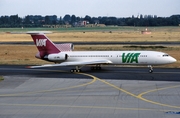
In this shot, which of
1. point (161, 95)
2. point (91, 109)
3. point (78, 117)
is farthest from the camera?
point (161, 95)

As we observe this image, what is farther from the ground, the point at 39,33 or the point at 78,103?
the point at 39,33

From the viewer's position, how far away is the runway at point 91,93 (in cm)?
3039

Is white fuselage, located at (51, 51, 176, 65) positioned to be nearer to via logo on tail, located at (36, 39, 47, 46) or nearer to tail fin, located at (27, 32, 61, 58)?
tail fin, located at (27, 32, 61, 58)

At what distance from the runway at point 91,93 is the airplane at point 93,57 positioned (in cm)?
125

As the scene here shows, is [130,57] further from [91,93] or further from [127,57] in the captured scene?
[91,93]

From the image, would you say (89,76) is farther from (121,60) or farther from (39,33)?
(39,33)

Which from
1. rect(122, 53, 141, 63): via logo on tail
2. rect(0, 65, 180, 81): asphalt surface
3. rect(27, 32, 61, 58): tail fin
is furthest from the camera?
rect(27, 32, 61, 58): tail fin

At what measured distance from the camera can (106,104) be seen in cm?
3316

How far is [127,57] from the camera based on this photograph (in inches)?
2132

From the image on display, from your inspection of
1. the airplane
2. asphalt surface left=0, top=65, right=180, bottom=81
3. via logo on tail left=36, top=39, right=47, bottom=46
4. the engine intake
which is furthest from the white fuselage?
via logo on tail left=36, top=39, right=47, bottom=46

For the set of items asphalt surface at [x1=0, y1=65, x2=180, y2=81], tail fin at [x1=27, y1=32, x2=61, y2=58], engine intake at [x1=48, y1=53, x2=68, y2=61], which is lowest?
asphalt surface at [x1=0, y1=65, x2=180, y2=81]

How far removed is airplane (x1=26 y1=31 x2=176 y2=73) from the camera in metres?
53.6

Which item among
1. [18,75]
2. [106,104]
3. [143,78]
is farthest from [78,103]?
[18,75]

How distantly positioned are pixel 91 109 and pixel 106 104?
219cm
